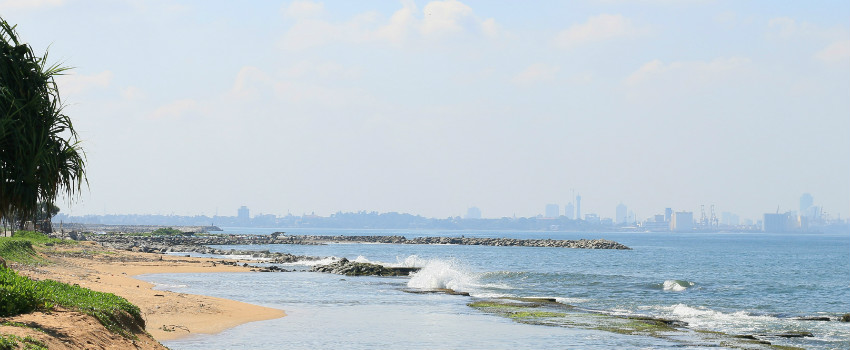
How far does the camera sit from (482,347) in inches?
1001

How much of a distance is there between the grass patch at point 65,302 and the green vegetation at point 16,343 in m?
2.08

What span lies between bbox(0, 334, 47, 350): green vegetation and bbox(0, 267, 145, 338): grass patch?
2081 millimetres

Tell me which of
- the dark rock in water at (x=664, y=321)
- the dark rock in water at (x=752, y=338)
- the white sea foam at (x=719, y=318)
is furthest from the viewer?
the white sea foam at (x=719, y=318)

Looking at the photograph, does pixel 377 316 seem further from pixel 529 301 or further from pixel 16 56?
pixel 16 56

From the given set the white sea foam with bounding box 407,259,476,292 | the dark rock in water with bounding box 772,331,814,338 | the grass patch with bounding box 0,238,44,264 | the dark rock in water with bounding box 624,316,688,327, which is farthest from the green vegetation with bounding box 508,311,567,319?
the grass patch with bounding box 0,238,44,264

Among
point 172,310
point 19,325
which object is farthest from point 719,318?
point 19,325

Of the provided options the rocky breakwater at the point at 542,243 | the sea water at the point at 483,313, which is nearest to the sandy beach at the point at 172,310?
the sea water at the point at 483,313

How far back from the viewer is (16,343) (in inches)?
486

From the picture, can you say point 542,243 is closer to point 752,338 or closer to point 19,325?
point 752,338

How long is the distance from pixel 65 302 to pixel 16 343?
4.45m

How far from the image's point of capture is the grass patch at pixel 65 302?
14.9 m

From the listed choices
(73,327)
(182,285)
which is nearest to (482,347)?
(73,327)

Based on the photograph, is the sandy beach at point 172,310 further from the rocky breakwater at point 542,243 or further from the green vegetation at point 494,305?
the rocky breakwater at point 542,243

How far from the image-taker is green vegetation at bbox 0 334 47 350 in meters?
12.0
